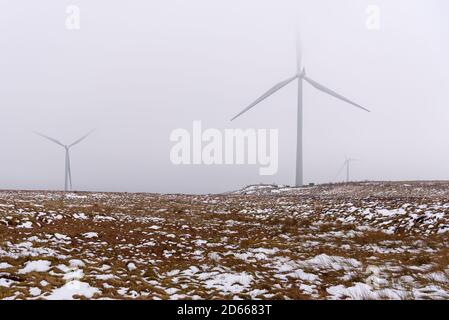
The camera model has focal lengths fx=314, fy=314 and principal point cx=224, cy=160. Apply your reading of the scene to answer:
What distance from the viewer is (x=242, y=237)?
14266mm

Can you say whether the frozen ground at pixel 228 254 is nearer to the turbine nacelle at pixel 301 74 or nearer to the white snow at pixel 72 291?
the white snow at pixel 72 291

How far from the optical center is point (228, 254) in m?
11.6

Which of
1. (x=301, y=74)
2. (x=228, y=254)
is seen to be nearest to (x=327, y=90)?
(x=301, y=74)

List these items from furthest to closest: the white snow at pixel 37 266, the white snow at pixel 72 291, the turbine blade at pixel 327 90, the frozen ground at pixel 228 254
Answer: the turbine blade at pixel 327 90 < the white snow at pixel 37 266 < the frozen ground at pixel 228 254 < the white snow at pixel 72 291

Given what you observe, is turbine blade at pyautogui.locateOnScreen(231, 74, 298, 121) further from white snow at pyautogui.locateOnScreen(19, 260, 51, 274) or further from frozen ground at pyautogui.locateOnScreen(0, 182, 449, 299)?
white snow at pyautogui.locateOnScreen(19, 260, 51, 274)

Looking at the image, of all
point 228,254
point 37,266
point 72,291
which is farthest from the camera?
point 228,254

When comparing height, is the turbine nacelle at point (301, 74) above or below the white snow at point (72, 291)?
above

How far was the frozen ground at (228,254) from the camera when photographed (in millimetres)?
8023

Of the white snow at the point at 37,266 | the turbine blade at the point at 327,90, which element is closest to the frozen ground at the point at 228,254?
the white snow at the point at 37,266

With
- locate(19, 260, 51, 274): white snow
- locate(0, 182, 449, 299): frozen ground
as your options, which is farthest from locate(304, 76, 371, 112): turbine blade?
locate(19, 260, 51, 274): white snow

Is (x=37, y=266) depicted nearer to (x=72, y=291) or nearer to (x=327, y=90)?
(x=72, y=291)

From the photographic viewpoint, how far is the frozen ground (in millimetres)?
8023
